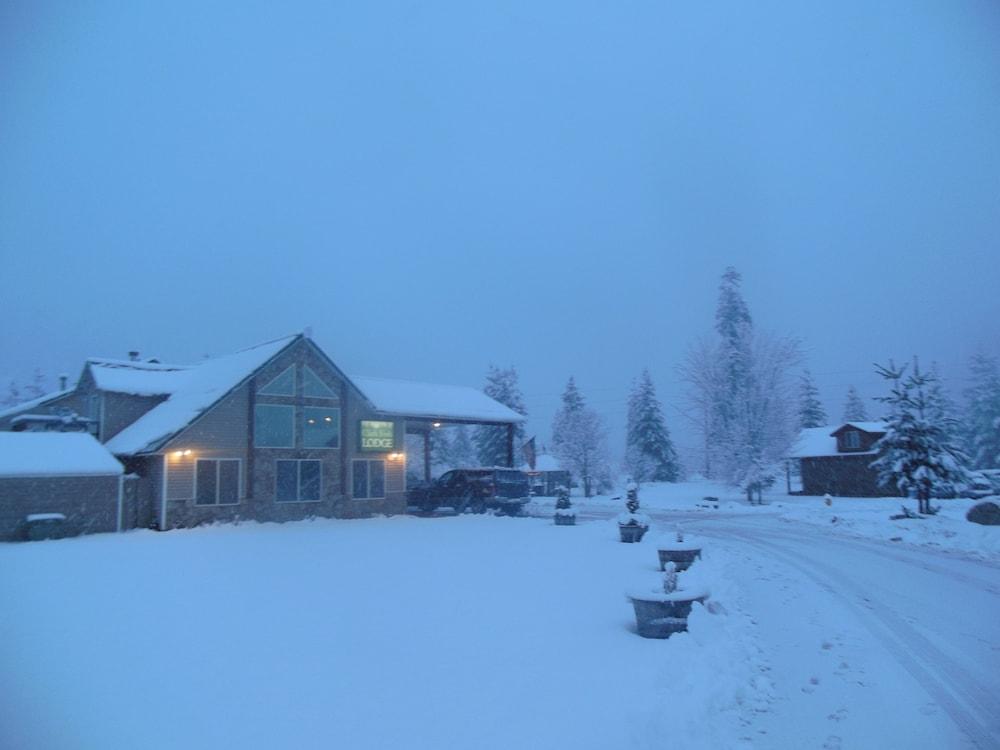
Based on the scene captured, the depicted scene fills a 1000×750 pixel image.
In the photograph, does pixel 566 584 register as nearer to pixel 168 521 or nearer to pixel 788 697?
pixel 788 697

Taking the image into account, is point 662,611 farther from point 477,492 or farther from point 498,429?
point 498,429

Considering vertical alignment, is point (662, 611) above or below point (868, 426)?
below

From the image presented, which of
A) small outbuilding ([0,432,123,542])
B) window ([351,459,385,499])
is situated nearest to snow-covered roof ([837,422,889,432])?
window ([351,459,385,499])

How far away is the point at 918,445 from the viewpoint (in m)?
26.5

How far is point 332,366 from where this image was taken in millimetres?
26547

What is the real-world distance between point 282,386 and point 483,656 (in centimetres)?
1960

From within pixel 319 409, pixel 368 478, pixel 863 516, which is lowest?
pixel 863 516

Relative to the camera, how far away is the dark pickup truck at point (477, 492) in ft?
94.7

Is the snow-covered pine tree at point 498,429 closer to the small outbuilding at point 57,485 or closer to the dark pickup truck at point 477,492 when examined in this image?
the dark pickup truck at point 477,492

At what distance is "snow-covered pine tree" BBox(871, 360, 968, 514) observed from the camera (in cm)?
2605

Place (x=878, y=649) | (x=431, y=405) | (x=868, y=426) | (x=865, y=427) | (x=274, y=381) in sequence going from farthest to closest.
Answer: (x=868, y=426) < (x=865, y=427) < (x=431, y=405) < (x=274, y=381) < (x=878, y=649)

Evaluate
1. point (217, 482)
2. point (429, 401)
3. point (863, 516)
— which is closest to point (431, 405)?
point (429, 401)

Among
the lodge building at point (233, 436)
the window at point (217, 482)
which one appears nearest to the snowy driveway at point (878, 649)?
the lodge building at point (233, 436)

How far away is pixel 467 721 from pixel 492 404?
96.9 ft
